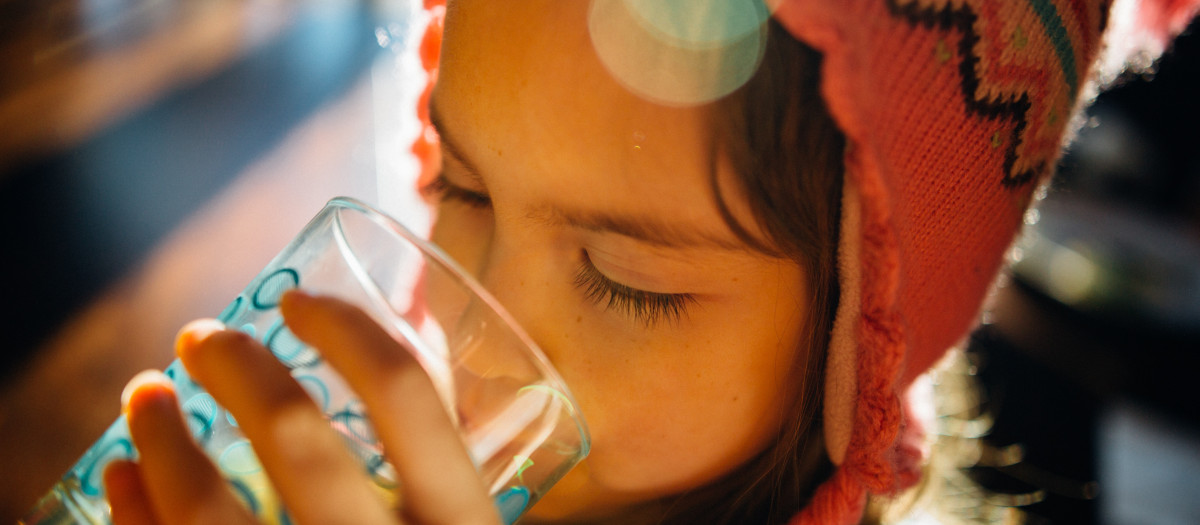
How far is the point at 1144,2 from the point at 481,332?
0.80 meters

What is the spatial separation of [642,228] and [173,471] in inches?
12.9

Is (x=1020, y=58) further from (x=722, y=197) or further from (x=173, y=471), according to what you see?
(x=173, y=471)

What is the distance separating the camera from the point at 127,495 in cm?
40

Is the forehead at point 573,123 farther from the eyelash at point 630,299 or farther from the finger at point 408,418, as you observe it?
the finger at point 408,418

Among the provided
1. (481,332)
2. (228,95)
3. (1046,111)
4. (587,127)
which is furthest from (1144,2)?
(228,95)

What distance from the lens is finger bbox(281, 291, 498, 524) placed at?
371mm

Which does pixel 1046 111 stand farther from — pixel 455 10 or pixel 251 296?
pixel 251 296

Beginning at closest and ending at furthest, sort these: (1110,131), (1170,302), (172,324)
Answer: (172,324) < (1170,302) < (1110,131)

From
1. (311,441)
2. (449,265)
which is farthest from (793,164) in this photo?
(311,441)

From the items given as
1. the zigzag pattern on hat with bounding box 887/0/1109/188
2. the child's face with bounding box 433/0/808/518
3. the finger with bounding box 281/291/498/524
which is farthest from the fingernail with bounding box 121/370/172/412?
the zigzag pattern on hat with bounding box 887/0/1109/188

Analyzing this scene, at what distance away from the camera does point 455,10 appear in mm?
655

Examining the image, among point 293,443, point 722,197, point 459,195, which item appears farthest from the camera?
point 459,195

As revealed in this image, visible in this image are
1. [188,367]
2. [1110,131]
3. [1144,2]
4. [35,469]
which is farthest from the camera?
[1110,131]

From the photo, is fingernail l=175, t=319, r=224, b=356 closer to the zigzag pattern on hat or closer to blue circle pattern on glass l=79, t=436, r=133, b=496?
blue circle pattern on glass l=79, t=436, r=133, b=496
